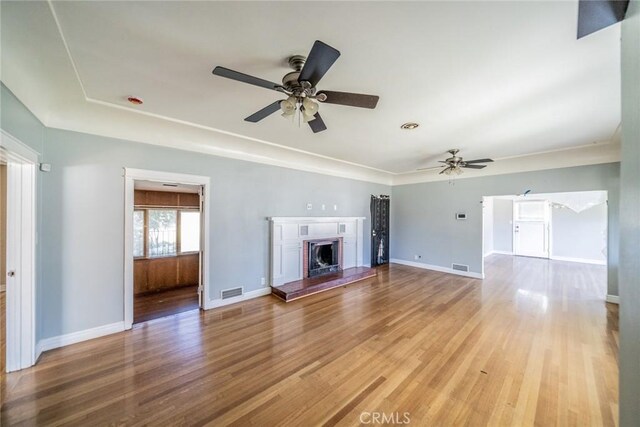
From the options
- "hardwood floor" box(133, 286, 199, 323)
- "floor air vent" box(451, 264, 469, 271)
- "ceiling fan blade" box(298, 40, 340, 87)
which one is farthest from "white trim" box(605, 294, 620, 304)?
"hardwood floor" box(133, 286, 199, 323)

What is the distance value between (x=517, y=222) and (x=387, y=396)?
31.2 ft

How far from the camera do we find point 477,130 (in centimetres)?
335

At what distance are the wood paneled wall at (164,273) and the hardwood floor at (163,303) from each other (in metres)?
0.28

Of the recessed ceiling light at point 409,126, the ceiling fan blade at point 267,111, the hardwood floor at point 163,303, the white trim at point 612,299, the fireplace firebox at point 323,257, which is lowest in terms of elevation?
the hardwood floor at point 163,303

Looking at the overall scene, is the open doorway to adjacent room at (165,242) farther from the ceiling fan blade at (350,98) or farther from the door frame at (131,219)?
the ceiling fan blade at (350,98)

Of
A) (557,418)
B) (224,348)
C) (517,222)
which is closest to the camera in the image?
(557,418)

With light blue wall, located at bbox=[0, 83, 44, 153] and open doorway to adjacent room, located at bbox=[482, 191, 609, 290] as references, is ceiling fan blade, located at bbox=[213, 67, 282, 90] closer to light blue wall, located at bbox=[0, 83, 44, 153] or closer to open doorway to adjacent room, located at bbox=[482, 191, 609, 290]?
light blue wall, located at bbox=[0, 83, 44, 153]

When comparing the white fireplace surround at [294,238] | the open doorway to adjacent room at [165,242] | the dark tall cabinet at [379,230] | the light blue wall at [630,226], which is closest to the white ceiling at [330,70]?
the light blue wall at [630,226]

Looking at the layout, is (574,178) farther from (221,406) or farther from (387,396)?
(221,406)

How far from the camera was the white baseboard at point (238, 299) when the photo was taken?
3757 mm

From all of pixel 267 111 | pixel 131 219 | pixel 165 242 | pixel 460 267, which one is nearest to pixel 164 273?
pixel 165 242

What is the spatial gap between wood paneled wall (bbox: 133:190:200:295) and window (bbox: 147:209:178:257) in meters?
0.18

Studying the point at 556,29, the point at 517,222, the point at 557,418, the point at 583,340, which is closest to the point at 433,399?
the point at 557,418

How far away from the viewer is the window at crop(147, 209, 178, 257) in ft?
17.4
